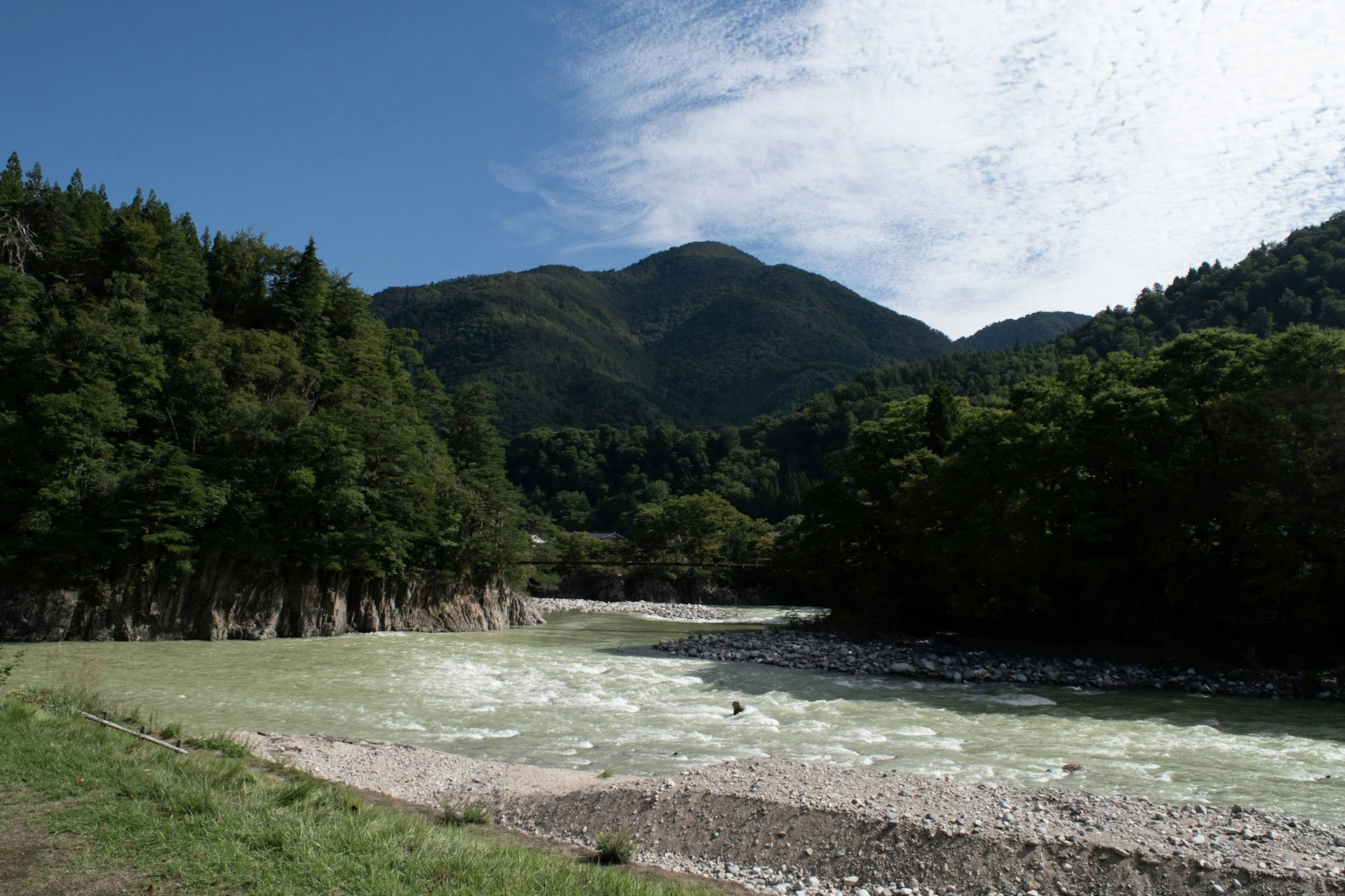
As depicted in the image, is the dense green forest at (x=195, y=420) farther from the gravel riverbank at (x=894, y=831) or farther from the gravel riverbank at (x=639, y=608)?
the gravel riverbank at (x=894, y=831)

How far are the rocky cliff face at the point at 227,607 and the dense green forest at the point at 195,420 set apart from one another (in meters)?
0.69

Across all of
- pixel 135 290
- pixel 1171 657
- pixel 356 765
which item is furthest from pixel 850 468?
pixel 135 290

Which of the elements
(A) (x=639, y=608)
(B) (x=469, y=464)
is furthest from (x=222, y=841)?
(A) (x=639, y=608)

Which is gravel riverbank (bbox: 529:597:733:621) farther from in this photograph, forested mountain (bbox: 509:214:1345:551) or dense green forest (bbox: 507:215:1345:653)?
forested mountain (bbox: 509:214:1345:551)

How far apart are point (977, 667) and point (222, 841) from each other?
2621 centimetres

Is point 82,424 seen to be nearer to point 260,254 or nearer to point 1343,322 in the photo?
point 260,254

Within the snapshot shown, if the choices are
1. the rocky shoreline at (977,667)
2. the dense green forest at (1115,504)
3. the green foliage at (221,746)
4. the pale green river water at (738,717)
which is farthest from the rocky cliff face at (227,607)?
the green foliage at (221,746)

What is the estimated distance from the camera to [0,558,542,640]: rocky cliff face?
32156mm

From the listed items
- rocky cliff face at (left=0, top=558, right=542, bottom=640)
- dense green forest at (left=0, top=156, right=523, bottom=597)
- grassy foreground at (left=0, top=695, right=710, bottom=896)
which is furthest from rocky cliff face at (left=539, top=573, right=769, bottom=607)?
grassy foreground at (left=0, top=695, right=710, bottom=896)

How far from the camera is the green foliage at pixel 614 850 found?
9.38 metres

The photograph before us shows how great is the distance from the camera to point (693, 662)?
102 feet

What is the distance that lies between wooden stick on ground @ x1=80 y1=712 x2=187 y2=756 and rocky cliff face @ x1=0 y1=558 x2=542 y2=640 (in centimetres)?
2449

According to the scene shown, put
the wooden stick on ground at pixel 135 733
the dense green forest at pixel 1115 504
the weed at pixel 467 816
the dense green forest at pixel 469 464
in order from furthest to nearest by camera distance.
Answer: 1. the dense green forest at pixel 469 464
2. the dense green forest at pixel 1115 504
3. the wooden stick on ground at pixel 135 733
4. the weed at pixel 467 816

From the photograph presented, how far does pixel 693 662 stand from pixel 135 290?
1371 inches
